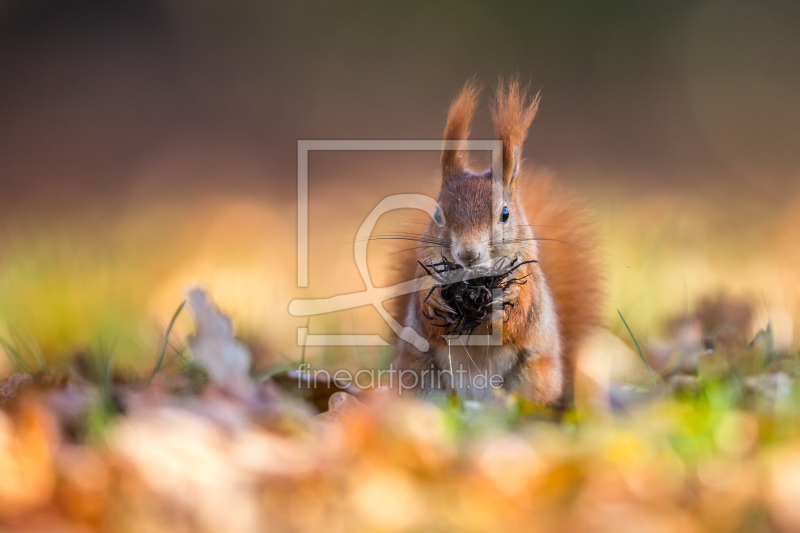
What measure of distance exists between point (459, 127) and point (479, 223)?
0.19 meters

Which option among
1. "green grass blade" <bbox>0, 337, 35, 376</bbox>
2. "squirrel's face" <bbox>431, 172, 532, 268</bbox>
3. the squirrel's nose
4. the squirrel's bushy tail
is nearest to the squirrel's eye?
"squirrel's face" <bbox>431, 172, 532, 268</bbox>

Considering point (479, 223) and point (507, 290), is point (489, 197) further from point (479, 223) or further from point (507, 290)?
point (507, 290)

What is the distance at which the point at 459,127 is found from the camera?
41.0 inches

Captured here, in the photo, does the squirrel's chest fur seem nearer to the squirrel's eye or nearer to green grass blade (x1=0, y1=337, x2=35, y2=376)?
the squirrel's eye

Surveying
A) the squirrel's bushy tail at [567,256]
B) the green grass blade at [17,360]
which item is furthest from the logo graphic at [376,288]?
the green grass blade at [17,360]

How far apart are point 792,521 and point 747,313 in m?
1.15

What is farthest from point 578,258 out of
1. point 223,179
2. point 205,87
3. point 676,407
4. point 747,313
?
point 205,87

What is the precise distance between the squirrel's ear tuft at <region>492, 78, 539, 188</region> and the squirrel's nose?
21 centimetres

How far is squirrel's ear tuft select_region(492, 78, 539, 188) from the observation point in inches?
38.7

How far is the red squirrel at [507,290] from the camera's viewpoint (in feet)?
3.05

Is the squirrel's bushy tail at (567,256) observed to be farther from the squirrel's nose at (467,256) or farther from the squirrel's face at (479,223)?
the squirrel's nose at (467,256)

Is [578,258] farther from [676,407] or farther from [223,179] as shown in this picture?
[223,179]

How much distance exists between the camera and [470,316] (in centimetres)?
86

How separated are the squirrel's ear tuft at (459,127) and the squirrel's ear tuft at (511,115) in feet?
0.14
